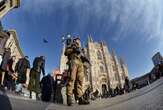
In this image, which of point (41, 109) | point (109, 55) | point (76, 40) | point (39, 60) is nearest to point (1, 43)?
point (39, 60)

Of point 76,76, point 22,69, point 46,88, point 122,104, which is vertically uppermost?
point 22,69

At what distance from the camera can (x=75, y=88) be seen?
18.6ft

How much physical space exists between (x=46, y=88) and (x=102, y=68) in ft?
227

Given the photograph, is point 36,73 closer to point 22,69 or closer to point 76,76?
point 22,69

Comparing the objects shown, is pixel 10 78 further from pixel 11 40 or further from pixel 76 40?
pixel 11 40

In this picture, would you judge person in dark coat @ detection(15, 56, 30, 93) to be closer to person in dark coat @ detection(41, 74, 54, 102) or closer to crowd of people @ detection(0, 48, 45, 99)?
crowd of people @ detection(0, 48, 45, 99)

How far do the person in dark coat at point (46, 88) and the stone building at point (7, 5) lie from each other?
13.6m

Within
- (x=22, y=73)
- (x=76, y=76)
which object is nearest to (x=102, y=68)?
(x=22, y=73)

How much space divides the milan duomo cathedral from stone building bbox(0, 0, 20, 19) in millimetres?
45835

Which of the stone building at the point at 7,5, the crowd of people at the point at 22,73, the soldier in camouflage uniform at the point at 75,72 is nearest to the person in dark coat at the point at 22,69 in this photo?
the crowd of people at the point at 22,73

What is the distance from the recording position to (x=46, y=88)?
950 centimetres

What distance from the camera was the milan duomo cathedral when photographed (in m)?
71.2

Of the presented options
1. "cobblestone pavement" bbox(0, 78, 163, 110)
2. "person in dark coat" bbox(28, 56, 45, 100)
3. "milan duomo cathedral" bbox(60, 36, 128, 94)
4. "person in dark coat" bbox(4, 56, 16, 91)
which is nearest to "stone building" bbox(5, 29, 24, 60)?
"person in dark coat" bbox(4, 56, 16, 91)

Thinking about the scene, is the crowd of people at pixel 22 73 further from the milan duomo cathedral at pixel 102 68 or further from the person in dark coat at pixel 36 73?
the milan duomo cathedral at pixel 102 68
